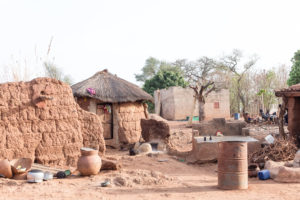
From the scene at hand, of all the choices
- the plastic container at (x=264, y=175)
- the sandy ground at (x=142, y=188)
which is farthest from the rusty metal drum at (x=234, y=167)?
the plastic container at (x=264, y=175)

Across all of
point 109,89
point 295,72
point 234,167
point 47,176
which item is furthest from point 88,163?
point 295,72

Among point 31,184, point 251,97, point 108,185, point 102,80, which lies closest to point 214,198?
point 108,185

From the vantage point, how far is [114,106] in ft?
38.8

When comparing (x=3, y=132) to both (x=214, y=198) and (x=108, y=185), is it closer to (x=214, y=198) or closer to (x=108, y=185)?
(x=108, y=185)

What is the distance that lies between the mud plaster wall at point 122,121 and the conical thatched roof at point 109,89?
0.35m

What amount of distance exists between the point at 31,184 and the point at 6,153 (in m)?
1.33

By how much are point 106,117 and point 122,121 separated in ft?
2.47

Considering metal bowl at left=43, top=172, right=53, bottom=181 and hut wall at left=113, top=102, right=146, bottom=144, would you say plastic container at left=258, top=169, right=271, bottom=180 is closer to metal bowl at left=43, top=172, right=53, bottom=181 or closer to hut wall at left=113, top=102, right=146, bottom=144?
metal bowl at left=43, top=172, right=53, bottom=181

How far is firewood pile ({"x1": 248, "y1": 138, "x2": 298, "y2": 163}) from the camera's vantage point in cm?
789

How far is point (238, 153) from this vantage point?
562cm

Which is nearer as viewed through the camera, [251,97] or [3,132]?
[3,132]

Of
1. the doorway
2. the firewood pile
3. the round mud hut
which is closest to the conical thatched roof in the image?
the round mud hut

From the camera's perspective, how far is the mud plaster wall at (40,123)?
7.05 m

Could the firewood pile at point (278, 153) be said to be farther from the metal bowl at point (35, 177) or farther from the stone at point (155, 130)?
the metal bowl at point (35, 177)
